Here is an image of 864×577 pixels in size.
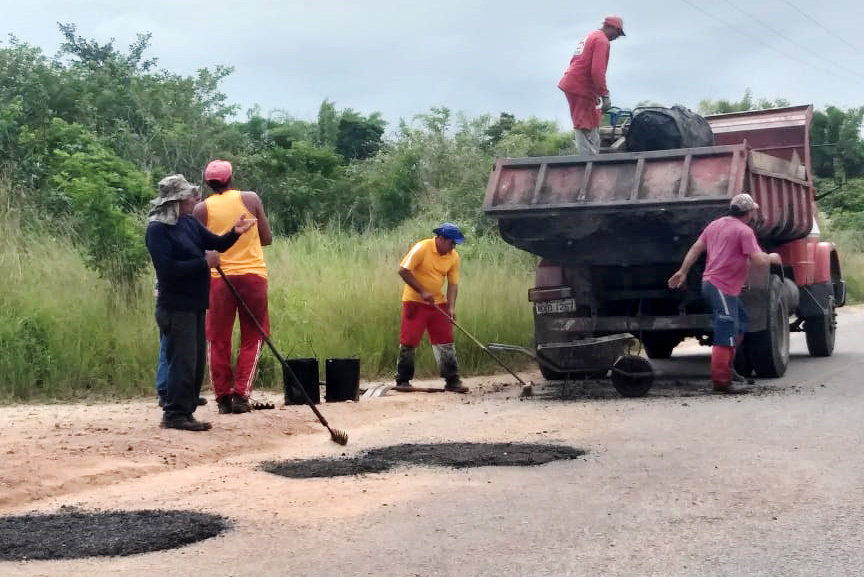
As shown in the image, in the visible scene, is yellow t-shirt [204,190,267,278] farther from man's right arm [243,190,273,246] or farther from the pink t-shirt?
the pink t-shirt

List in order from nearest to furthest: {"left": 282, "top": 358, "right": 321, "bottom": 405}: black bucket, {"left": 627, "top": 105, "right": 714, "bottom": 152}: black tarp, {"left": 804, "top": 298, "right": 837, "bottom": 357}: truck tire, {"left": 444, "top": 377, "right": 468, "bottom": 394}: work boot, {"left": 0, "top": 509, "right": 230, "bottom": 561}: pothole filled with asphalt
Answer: {"left": 0, "top": 509, "right": 230, "bottom": 561}: pothole filled with asphalt → {"left": 282, "top": 358, "right": 321, "bottom": 405}: black bucket → {"left": 444, "top": 377, "right": 468, "bottom": 394}: work boot → {"left": 627, "top": 105, "right": 714, "bottom": 152}: black tarp → {"left": 804, "top": 298, "right": 837, "bottom": 357}: truck tire

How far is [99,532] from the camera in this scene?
5512 mm

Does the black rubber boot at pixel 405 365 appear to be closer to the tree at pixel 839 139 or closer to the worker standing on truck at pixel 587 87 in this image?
the worker standing on truck at pixel 587 87

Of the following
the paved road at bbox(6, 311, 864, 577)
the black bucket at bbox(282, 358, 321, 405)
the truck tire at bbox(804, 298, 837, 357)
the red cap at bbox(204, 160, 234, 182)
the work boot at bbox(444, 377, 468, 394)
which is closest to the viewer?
the paved road at bbox(6, 311, 864, 577)

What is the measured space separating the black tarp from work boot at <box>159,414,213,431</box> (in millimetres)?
5771

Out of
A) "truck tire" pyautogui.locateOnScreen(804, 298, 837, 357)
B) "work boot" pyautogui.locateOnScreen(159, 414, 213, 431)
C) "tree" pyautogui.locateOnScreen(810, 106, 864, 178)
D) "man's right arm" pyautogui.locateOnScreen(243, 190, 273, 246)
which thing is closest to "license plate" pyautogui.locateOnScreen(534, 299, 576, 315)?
"man's right arm" pyautogui.locateOnScreen(243, 190, 273, 246)

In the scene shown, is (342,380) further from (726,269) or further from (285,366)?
(726,269)

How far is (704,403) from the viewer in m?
10.0

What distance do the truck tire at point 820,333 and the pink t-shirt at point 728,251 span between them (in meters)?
4.22

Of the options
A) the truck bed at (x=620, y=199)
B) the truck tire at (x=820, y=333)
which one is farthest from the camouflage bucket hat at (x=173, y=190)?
the truck tire at (x=820, y=333)

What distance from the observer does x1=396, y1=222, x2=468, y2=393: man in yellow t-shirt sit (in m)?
11.5

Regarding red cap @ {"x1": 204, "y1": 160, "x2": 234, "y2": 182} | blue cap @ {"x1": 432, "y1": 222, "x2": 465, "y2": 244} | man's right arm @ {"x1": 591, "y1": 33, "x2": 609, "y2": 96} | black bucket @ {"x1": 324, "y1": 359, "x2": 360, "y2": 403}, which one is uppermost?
man's right arm @ {"x1": 591, "y1": 33, "x2": 609, "y2": 96}

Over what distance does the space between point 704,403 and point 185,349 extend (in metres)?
4.31

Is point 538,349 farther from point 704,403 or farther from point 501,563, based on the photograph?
point 501,563
